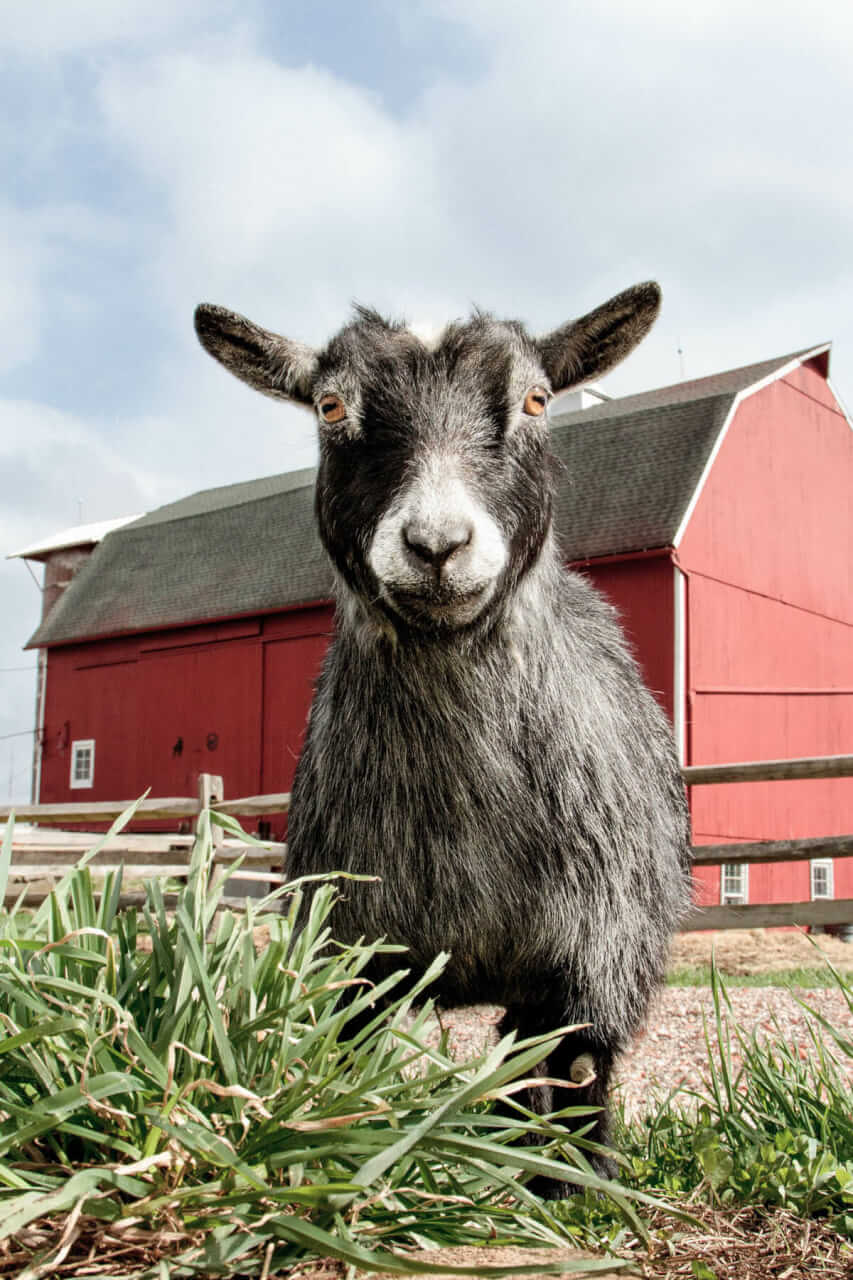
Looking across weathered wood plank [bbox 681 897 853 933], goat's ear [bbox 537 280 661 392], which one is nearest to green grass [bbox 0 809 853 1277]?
goat's ear [bbox 537 280 661 392]

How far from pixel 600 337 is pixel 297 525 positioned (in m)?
18.2

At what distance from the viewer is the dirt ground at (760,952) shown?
9.91 m

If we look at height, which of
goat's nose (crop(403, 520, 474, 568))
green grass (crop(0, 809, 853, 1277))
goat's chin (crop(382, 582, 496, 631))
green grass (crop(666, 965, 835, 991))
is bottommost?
green grass (crop(666, 965, 835, 991))

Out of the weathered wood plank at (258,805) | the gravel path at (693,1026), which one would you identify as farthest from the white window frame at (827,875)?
the weathered wood plank at (258,805)

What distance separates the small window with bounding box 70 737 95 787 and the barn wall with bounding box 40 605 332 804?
0.56 ft

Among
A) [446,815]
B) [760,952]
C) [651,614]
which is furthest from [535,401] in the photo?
[651,614]

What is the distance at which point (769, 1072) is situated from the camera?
9.48 feet

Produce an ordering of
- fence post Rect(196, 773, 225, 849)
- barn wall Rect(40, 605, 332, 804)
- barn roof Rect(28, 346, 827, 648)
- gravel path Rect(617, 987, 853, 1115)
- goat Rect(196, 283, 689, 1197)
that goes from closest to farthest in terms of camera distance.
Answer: goat Rect(196, 283, 689, 1197) → gravel path Rect(617, 987, 853, 1115) → fence post Rect(196, 773, 225, 849) → barn roof Rect(28, 346, 827, 648) → barn wall Rect(40, 605, 332, 804)

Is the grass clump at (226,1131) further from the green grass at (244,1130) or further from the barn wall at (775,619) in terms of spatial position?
the barn wall at (775,619)

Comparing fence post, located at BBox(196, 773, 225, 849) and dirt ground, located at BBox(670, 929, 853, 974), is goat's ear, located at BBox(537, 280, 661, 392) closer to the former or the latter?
dirt ground, located at BBox(670, 929, 853, 974)

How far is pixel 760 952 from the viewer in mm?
10641

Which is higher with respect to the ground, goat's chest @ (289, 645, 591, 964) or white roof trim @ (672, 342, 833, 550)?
white roof trim @ (672, 342, 833, 550)

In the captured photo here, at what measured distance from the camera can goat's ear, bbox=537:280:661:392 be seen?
3494mm

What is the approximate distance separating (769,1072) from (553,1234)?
1.24 m
